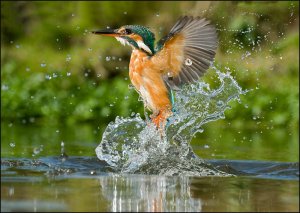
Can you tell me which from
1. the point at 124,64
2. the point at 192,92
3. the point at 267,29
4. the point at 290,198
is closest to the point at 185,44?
the point at 192,92

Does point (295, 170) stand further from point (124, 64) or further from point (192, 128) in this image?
point (124, 64)

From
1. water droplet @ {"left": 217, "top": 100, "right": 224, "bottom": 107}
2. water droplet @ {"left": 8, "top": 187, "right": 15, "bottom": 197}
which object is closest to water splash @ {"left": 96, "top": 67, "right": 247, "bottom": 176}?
water droplet @ {"left": 217, "top": 100, "right": 224, "bottom": 107}

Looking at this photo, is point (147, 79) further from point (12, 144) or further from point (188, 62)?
point (12, 144)

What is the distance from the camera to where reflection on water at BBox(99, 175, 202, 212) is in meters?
5.29

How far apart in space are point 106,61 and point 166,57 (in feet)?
19.4

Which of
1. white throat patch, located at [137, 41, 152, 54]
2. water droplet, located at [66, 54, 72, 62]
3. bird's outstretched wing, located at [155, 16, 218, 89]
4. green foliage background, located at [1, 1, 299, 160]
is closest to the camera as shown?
bird's outstretched wing, located at [155, 16, 218, 89]

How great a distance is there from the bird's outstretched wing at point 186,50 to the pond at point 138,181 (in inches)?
29.2

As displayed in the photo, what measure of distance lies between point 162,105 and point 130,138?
86 centimetres

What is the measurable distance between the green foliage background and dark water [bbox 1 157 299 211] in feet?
11.8

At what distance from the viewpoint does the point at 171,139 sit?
771 centimetres

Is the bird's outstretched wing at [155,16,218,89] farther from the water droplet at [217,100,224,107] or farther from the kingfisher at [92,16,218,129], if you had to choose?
the water droplet at [217,100,224,107]

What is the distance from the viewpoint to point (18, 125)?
451 inches

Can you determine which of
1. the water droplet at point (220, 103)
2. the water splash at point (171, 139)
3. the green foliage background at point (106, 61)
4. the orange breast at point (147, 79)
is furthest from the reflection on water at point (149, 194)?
the green foliage background at point (106, 61)

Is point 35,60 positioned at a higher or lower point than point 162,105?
higher
